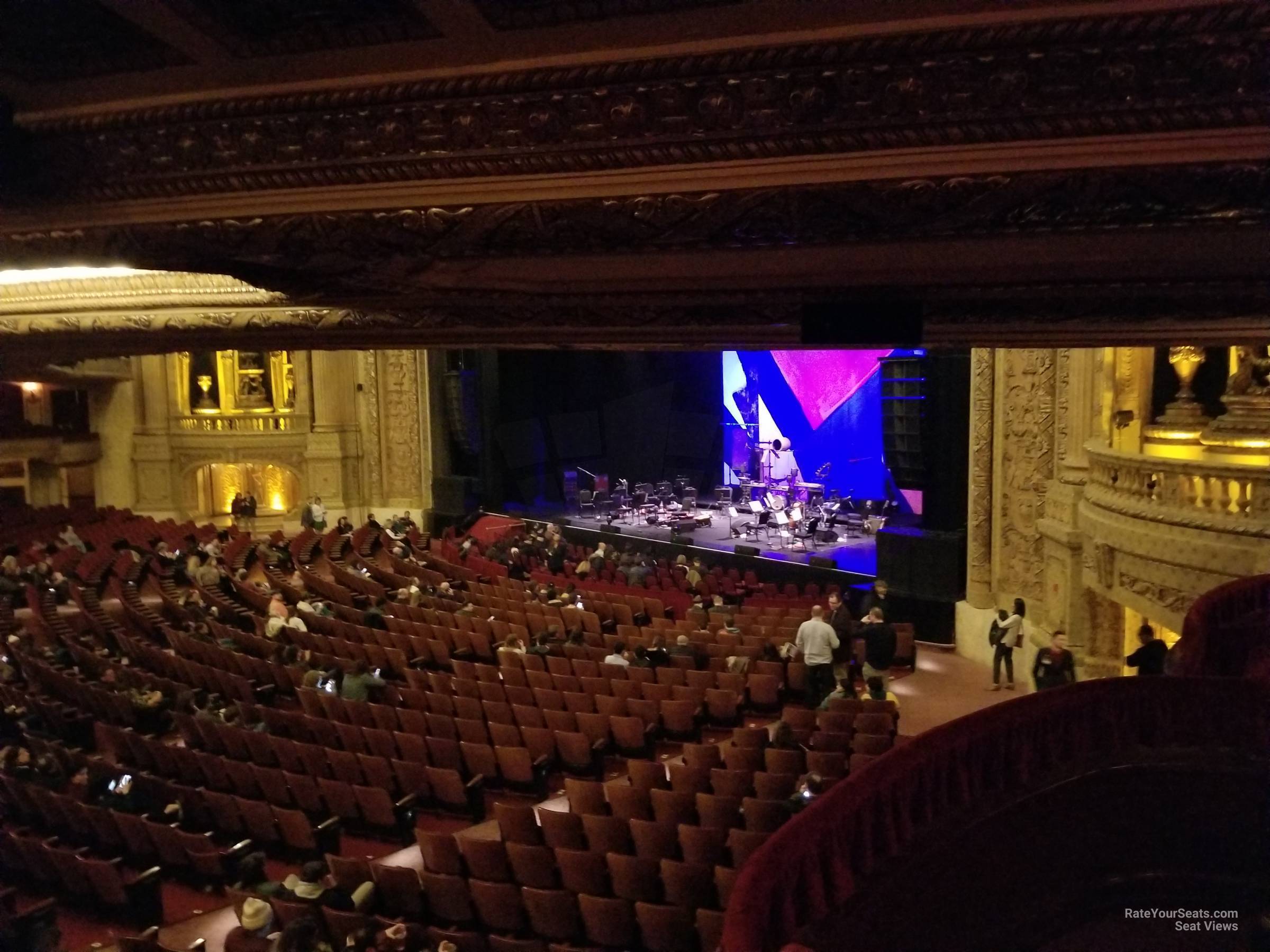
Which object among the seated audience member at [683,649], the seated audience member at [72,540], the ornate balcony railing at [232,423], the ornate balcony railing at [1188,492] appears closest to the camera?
the ornate balcony railing at [1188,492]

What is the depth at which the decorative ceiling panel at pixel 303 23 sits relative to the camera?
1092 mm

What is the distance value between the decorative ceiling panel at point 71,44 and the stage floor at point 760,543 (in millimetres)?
11887

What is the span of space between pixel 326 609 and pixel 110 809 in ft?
16.1

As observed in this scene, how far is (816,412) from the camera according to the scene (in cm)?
1711

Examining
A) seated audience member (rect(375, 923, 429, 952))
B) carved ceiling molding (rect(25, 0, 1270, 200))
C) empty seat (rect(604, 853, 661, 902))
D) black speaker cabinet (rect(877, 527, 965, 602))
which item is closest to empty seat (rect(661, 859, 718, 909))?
empty seat (rect(604, 853, 661, 902))

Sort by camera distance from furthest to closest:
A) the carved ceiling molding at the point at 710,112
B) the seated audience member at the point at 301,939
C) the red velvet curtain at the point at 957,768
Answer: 1. the seated audience member at the point at 301,939
2. the red velvet curtain at the point at 957,768
3. the carved ceiling molding at the point at 710,112

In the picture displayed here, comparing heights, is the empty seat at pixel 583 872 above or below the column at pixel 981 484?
below

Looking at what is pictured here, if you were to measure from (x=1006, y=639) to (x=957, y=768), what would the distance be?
662 cm

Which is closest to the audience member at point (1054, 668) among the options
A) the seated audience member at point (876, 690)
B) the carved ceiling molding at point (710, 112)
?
the seated audience member at point (876, 690)

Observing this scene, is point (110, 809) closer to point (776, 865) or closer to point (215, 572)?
point (776, 865)

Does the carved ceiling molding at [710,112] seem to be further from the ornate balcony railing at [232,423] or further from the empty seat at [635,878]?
the ornate balcony railing at [232,423]

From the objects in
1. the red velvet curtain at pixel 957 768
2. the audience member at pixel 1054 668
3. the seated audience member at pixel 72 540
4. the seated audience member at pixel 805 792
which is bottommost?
the seated audience member at pixel 805 792

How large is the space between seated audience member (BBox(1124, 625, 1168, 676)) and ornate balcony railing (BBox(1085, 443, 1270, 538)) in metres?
0.87

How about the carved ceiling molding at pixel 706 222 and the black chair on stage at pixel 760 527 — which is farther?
the black chair on stage at pixel 760 527
